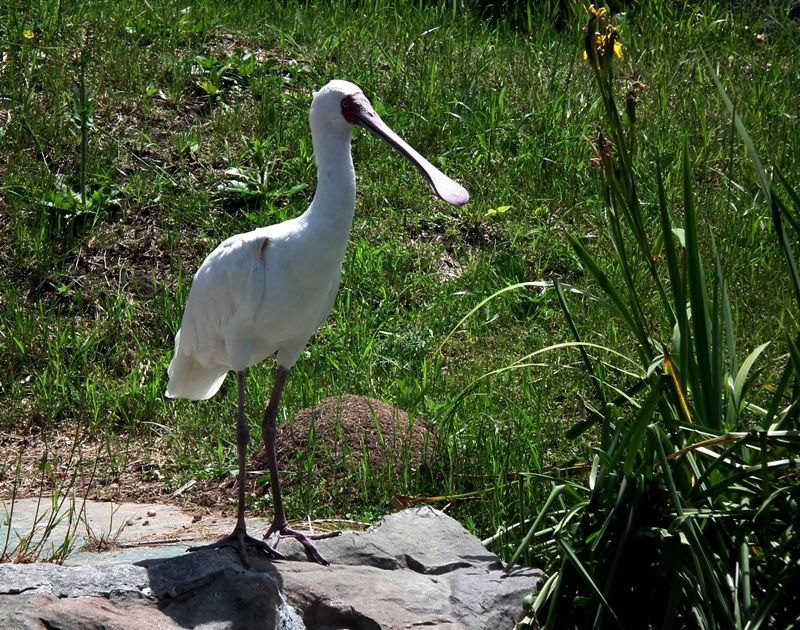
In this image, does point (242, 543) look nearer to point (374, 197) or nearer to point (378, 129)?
point (378, 129)

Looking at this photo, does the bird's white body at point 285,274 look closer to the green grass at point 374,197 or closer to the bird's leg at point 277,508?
the bird's leg at point 277,508

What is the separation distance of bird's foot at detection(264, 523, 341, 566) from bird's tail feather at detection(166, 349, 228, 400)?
2.82 feet

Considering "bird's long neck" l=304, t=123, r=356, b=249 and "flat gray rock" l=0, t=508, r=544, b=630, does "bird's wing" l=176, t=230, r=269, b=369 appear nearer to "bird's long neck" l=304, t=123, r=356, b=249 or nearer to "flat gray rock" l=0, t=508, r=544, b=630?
"bird's long neck" l=304, t=123, r=356, b=249

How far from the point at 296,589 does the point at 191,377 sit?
1.59m

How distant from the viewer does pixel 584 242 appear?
7336mm

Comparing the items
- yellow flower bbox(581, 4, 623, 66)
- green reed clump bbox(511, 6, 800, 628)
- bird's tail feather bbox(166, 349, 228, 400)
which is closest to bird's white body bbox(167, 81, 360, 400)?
bird's tail feather bbox(166, 349, 228, 400)

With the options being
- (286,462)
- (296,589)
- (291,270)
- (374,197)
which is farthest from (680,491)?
(374,197)

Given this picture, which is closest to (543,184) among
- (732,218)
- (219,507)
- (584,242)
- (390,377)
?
(584,242)

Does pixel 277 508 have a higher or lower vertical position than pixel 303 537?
higher

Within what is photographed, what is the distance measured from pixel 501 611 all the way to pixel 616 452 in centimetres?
63

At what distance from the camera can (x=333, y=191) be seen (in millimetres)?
4152

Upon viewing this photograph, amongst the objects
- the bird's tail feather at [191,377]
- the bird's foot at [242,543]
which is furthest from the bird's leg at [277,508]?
the bird's tail feather at [191,377]

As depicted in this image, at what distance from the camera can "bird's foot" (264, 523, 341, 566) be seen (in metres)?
4.08

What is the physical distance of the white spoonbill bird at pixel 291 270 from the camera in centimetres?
416
